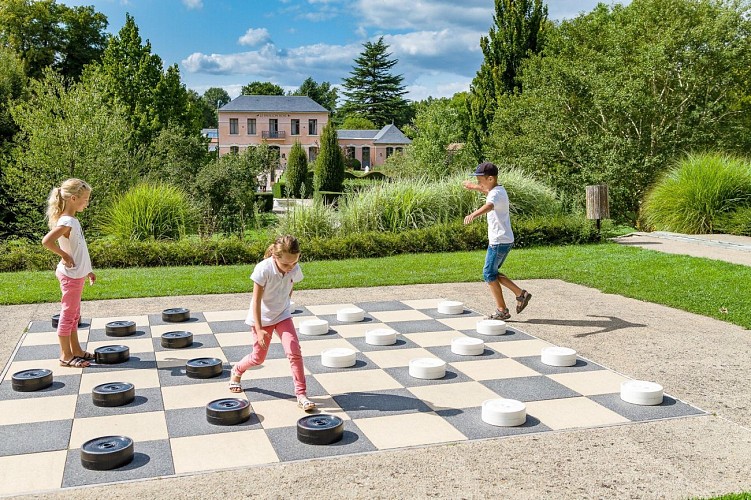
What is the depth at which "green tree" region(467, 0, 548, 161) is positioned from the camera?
27.2 m

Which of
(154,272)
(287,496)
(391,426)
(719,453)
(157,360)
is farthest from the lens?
(154,272)

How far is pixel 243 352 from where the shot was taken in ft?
21.5

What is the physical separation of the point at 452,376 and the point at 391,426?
1322mm

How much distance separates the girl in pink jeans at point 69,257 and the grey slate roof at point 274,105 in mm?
69708

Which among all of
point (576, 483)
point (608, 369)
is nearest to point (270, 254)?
point (576, 483)

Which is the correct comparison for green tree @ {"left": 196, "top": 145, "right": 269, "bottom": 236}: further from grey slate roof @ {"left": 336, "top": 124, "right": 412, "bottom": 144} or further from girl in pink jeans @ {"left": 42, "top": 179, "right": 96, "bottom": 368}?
grey slate roof @ {"left": 336, "top": 124, "right": 412, "bottom": 144}

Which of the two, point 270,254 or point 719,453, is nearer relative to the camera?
point 719,453

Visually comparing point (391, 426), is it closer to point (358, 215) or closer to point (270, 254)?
point (270, 254)

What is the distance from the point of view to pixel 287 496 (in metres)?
3.56

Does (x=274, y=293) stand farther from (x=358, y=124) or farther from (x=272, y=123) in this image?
(x=358, y=124)

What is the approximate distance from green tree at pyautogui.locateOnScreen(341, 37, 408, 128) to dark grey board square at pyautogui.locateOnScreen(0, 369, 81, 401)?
298 ft

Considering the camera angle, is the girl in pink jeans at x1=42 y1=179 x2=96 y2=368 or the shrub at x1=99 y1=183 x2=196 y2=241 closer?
the girl in pink jeans at x1=42 y1=179 x2=96 y2=368

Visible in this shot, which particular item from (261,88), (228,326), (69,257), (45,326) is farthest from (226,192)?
(261,88)

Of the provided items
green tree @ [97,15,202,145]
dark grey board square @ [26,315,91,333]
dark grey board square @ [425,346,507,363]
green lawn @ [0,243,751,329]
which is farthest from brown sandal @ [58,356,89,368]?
green tree @ [97,15,202,145]
